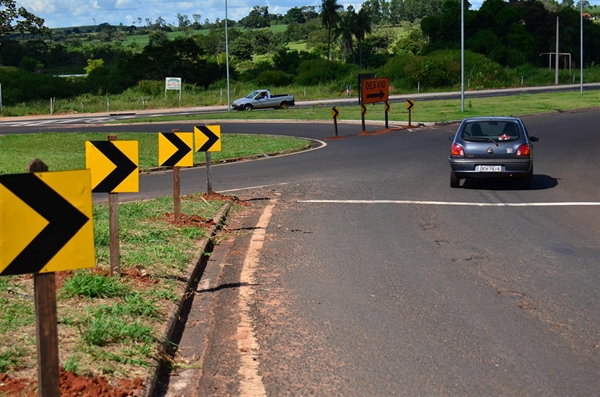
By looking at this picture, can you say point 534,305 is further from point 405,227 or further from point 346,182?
point 346,182

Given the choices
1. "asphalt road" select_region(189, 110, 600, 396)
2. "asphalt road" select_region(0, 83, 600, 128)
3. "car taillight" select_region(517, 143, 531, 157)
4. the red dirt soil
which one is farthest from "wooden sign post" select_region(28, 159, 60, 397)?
"asphalt road" select_region(0, 83, 600, 128)

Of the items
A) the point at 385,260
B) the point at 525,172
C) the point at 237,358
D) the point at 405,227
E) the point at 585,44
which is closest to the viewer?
the point at 237,358

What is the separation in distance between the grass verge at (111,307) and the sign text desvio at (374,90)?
873 inches

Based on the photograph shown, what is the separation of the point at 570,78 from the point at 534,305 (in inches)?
3264

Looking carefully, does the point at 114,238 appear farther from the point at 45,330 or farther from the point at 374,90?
the point at 374,90

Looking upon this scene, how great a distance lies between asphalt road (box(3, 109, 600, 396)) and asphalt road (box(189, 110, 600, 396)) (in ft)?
0.07

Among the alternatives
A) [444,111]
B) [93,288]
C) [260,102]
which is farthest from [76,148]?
[260,102]

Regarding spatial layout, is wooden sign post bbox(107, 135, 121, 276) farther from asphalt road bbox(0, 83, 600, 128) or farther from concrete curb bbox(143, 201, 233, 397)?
asphalt road bbox(0, 83, 600, 128)

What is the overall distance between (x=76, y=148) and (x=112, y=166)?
20.5 metres

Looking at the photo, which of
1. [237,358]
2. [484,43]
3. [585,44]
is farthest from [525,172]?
[585,44]

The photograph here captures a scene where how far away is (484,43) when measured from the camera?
95.6 m

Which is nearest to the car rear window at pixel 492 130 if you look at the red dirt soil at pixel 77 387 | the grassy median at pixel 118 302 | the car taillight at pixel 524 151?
the car taillight at pixel 524 151

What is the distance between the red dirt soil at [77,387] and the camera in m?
5.09

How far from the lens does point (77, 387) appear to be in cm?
516
